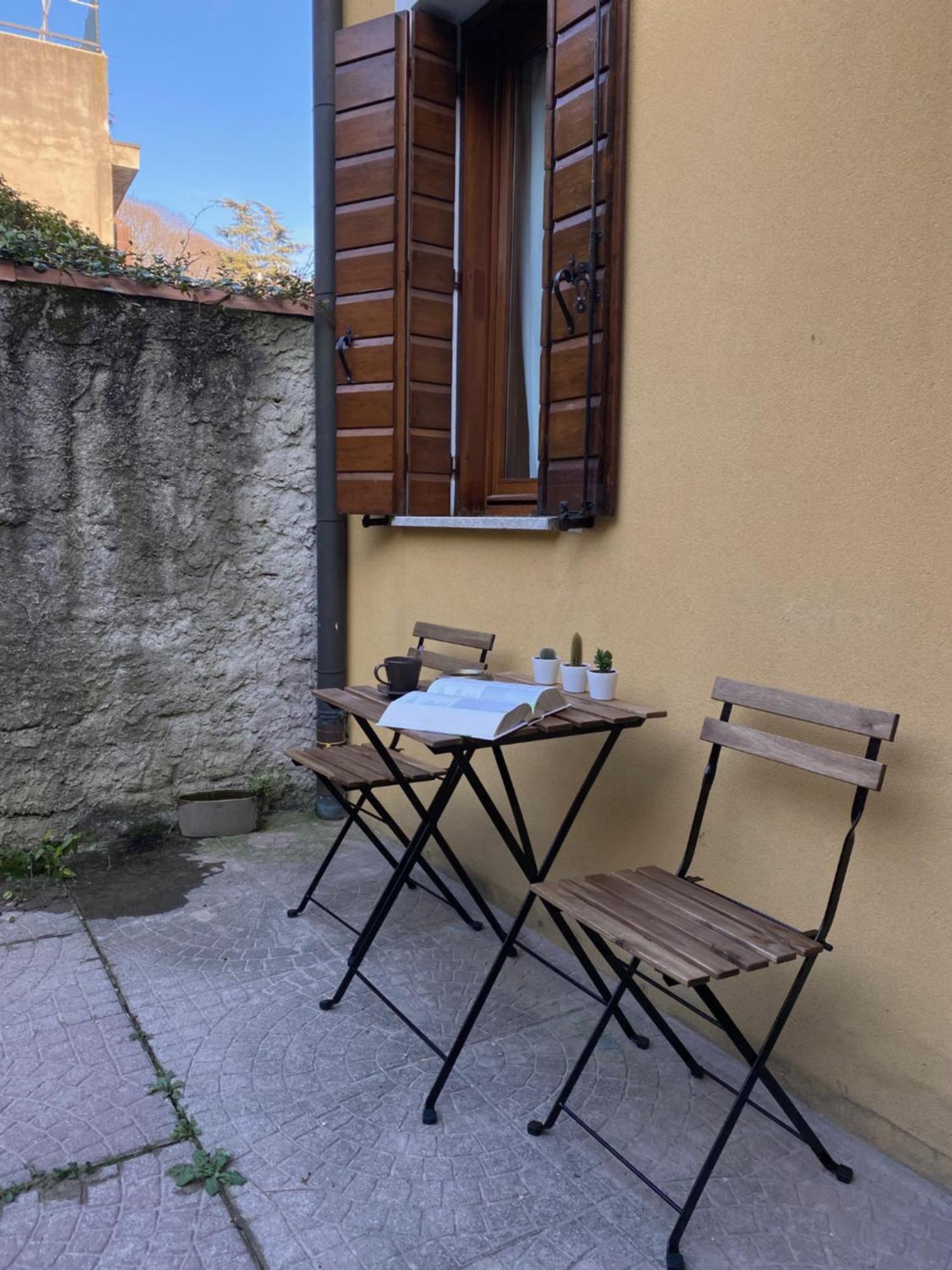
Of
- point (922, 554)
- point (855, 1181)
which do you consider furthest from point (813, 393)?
point (855, 1181)

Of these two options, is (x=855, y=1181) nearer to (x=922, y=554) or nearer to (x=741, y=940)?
(x=741, y=940)

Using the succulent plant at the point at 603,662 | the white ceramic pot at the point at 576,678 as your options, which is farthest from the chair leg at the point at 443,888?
the succulent plant at the point at 603,662

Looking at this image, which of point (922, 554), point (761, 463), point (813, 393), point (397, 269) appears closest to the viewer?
point (922, 554)

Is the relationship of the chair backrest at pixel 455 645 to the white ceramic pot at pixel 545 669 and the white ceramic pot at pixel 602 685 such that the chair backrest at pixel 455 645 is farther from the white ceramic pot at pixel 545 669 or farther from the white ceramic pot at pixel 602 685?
the white ceramic pot at pixel 602 685

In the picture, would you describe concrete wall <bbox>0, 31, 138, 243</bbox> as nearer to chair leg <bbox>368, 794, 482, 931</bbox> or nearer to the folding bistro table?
chair leg <bbox>368, 794, 482, 931</bbox>

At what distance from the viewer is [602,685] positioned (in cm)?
262

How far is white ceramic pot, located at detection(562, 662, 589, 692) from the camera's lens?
2.71 meters

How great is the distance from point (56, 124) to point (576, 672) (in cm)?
1387

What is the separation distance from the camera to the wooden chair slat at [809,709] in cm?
189

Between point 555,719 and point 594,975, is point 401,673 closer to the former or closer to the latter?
point 555,719

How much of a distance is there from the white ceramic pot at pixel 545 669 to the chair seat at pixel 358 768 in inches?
22.1

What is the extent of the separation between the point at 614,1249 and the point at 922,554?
1.55m

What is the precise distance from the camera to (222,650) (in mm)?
4078

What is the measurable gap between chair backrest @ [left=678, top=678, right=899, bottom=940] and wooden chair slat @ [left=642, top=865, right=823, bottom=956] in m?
0.08
